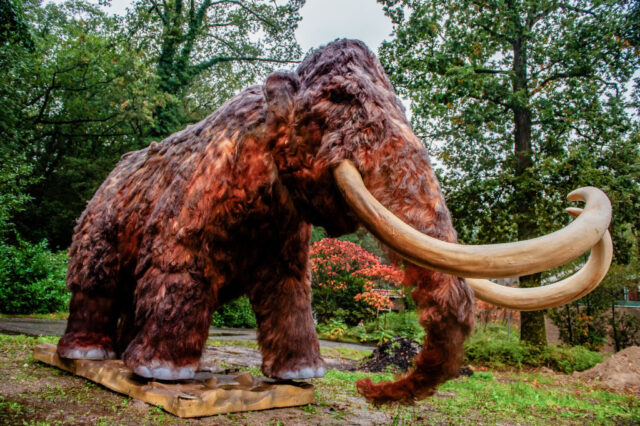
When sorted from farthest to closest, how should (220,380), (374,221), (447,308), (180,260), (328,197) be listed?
1. (220,380)
2. (180,260)
3. (328,197)
4. (374,221)
5. (447,308)

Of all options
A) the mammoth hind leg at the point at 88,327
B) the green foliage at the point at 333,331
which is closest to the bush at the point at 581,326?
the green foliage at the point at 333,331

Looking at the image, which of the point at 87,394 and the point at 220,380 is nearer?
the point at 87,394

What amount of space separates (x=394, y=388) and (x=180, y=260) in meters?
1.14

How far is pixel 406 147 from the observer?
180 centimetres

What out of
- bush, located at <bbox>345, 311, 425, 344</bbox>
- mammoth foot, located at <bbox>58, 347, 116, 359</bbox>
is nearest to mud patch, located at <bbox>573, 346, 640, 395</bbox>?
bush, located at <bbox>345, 311, 425, 344</bbox>

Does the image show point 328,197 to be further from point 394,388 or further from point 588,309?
point 588,309

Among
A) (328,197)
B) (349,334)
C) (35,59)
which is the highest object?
(35,59)

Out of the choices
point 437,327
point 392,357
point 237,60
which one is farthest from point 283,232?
point 237,60

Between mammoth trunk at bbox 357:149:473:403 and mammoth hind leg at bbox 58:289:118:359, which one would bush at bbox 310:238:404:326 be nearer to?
mammoth hind leg at bbox 58:289:118:359

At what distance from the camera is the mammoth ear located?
208cm

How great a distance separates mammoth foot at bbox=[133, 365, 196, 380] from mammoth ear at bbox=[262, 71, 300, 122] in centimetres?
126

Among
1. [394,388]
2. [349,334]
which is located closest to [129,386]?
[394,388]

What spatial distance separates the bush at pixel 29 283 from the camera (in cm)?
876

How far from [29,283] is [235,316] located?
5.13m
